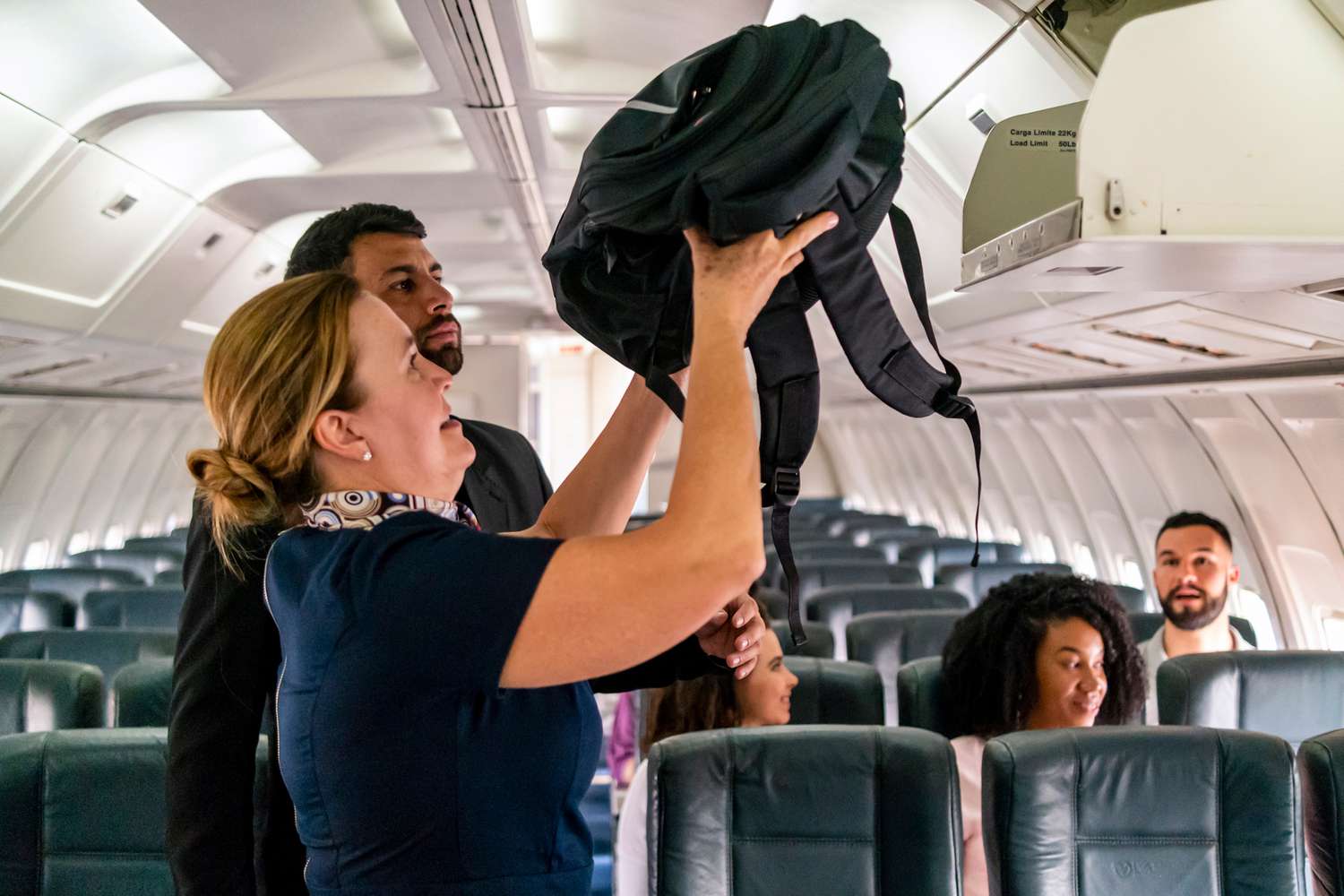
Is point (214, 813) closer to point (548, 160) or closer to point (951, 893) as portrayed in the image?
point (951, 893)

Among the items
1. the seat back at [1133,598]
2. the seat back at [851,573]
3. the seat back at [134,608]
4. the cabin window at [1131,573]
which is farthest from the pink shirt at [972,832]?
the cabin window at [1131,573]

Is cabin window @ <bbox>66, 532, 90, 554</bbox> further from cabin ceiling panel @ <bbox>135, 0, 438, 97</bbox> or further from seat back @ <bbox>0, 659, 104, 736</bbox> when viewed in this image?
cabin ceiling panel @ <bbox>135, 0, 438, 97</bbox>

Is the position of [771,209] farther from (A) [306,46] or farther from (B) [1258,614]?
(B) [1258,614]

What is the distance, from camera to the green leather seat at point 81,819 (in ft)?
8.61

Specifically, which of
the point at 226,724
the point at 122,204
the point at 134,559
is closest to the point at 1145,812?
the point at 226,724

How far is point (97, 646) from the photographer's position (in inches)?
198

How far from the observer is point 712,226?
4.50 feet

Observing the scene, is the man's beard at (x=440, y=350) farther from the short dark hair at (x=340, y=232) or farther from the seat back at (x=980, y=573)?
the seat back at (x=980, y=573)

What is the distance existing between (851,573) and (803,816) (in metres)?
4.40

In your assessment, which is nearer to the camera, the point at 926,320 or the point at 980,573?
the point at 926,320

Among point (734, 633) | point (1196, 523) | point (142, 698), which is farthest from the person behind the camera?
Answer: point (1196, 523)

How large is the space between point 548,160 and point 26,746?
11.3 feet

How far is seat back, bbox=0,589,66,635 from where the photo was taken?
21.4ft

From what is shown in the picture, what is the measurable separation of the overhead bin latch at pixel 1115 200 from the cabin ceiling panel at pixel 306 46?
227cm
